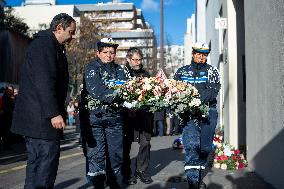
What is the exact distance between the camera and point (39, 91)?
13.3ft

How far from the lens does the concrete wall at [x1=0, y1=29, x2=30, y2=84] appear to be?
95.8 feet

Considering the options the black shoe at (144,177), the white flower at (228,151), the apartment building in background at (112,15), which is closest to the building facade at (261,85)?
the white flower at (228,151)

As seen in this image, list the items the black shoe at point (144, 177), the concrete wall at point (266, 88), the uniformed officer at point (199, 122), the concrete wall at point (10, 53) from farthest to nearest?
the concrete wall at point (10, 53), the black shoe at point (144, 177), the uniformed officer at point (199, 122), the concrete wall at point (266, 88)

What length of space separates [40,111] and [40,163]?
0.51 metres

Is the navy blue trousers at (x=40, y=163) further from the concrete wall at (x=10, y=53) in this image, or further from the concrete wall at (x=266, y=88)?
the concrete wall at (x=10, y=53)

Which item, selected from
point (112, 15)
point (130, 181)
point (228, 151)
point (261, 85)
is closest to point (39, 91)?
point (130, 181)

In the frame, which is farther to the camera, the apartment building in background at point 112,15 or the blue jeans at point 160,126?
the apartment building in background at point 112,15

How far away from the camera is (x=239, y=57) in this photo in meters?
9.96

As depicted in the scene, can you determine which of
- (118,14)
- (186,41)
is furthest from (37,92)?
(118,14)

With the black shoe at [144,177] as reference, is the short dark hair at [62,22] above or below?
above

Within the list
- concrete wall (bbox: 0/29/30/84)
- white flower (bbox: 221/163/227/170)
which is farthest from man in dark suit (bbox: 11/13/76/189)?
concrete wall (bbox: 0/29/30/84)

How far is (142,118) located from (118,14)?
110 meters

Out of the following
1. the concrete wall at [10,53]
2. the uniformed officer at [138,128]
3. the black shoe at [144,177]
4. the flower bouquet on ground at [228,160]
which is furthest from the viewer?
the concrete wall at [10,53]

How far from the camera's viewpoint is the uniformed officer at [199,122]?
595 cm
